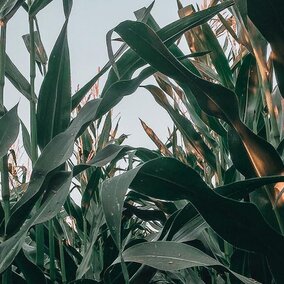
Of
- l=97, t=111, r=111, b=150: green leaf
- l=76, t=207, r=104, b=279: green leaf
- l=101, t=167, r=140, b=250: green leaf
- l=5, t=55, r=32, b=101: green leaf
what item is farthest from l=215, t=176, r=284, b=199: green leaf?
l=97, t=111, r=111, b=150: green leaf

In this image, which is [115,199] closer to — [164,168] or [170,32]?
[164,168]

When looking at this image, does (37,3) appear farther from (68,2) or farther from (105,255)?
(105,255)

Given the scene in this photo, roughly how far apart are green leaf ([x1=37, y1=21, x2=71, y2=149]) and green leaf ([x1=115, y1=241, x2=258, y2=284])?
24cm

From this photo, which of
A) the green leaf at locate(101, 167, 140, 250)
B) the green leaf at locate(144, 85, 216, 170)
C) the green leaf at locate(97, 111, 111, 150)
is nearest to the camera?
the green leaf at locate(101, 167, 140, 250)

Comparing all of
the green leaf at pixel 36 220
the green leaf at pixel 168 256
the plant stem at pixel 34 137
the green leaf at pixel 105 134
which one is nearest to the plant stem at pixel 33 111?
the plant stem at pixel 34 137

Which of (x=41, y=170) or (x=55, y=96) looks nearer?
(x=41, y=170)

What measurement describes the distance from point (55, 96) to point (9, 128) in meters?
0.08

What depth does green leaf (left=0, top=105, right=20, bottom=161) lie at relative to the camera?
2.04ft

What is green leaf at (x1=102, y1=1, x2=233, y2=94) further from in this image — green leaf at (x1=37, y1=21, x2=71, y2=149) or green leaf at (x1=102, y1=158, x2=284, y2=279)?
green leaf at (x1=102, y1=158, x2=284, y2=279)

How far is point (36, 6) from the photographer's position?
698 mm

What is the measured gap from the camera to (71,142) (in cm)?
57

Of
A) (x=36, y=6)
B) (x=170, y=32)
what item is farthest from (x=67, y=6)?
(x=170, y=32)

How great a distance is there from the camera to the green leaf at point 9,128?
62 centimetres

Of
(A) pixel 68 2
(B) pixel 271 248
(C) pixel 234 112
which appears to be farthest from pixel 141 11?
(B) pixel 271 248
